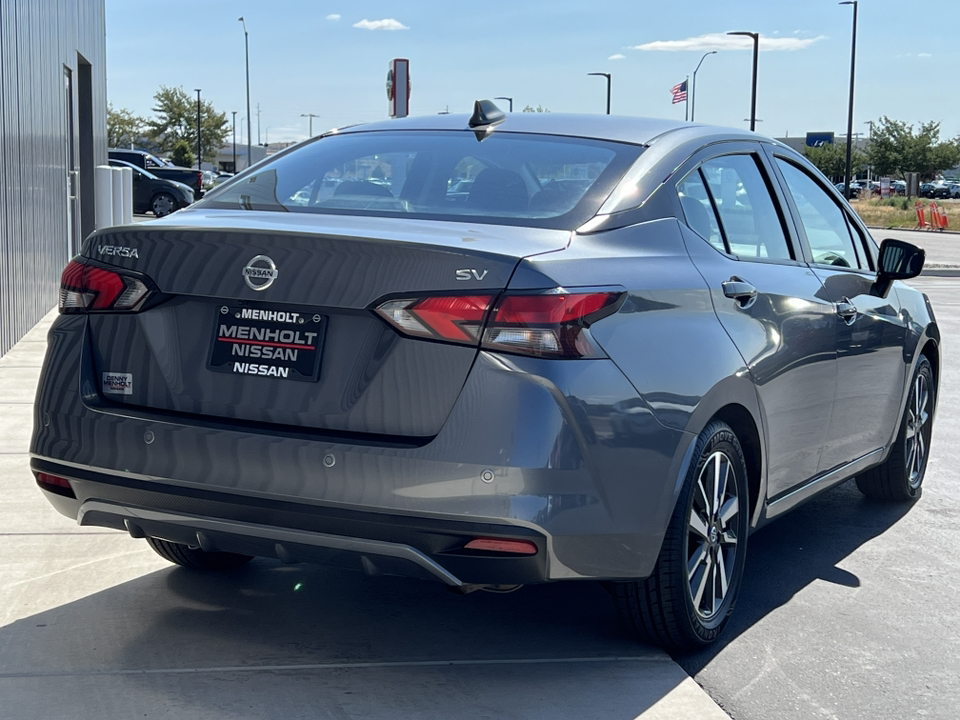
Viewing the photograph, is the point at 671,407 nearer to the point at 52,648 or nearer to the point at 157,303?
the point at 157,303

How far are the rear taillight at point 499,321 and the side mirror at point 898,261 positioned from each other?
2.69 m

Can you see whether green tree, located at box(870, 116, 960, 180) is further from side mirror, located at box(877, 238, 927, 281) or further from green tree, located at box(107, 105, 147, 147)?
side mirror, located at box(877, 238, 927, 281)

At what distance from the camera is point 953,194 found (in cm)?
9612

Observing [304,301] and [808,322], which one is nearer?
[304,301]

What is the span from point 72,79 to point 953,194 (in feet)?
298

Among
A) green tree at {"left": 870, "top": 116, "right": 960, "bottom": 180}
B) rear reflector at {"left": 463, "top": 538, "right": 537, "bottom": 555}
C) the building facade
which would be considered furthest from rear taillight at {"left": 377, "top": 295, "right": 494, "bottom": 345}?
green tree at {"left": 870, "top": 116, "right": 960, "bottom": 180}

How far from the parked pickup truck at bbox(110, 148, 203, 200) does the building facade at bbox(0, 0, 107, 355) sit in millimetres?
23787

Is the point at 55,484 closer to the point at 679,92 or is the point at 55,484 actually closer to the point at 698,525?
the point at 698,525

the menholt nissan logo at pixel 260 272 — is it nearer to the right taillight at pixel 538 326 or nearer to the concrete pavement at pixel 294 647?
the right taillight at pixel 538 326

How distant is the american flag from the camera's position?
43.8m

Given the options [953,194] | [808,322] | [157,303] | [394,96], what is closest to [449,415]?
[157,303]

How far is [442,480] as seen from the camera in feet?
10.8

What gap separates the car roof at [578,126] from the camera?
4.40 metres

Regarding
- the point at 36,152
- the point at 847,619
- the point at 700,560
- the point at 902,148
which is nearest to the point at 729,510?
the point at 700,560
